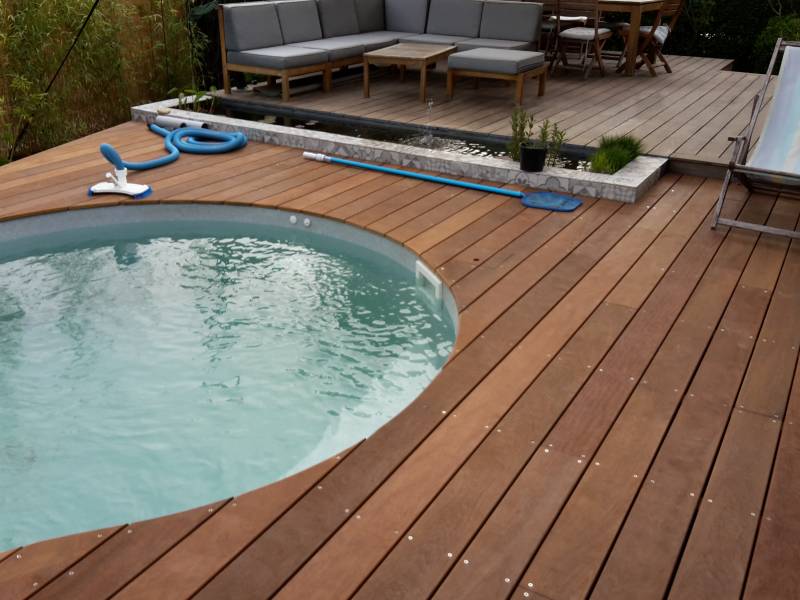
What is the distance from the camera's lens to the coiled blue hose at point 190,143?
18.1 feet

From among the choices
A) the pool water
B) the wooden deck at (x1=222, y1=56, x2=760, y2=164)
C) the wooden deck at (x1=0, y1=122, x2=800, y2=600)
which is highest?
the wooden deck at (x1=222, y1=56, x2=760, y2=164)

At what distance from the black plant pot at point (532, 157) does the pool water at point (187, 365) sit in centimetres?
128

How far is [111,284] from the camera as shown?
4.21m

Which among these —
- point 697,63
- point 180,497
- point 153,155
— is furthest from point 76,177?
point 697,63

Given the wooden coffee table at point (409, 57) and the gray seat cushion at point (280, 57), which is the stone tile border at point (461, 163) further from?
the wooden coffee table at point (409, 57)

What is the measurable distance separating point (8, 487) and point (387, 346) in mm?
1638

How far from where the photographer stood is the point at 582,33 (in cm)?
779

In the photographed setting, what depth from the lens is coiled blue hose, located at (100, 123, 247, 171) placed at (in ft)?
18.1

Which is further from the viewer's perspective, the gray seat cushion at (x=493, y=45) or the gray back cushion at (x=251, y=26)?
the gray seat cushion at (x=493, y=45)

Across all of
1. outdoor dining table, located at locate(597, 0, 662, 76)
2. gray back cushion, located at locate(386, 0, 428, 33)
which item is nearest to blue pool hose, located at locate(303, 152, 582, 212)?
gray back cushion, located at locate(386, 0, 428, 33)

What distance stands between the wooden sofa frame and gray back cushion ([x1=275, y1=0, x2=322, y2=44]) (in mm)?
460

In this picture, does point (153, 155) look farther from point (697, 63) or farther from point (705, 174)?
point (697, 63)

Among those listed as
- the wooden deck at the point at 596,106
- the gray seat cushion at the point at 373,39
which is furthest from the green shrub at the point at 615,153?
the gray seat cushion at the point at 373,39

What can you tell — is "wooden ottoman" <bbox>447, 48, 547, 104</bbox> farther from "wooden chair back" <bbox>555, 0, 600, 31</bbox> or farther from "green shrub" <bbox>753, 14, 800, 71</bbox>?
"green shrub" <bbox>753, 14, 800, 71</bbox>
